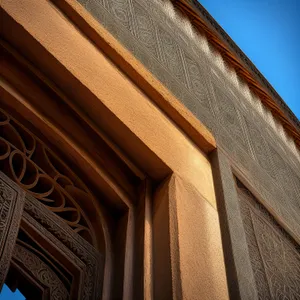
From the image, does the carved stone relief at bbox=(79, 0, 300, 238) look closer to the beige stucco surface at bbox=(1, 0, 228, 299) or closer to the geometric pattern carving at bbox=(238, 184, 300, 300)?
the geometric pattern carving at bbox=(238, 184, 300, 300)

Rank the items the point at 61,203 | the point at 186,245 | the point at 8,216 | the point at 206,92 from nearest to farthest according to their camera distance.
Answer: the point at 8,216 < the point at 186,245 < the point at 61,203 < the point at 206,92

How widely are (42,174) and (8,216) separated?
29 cm

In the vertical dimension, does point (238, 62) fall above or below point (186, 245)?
above

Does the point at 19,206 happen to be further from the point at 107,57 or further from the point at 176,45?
the point at 176,45

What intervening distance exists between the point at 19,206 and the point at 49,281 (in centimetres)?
24

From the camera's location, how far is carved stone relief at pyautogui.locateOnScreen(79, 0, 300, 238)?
264 centimetres

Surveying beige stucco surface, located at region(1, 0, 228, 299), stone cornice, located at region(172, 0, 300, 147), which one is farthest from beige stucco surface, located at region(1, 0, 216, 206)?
stone cornice, located at region(172, 0, 300, 147)

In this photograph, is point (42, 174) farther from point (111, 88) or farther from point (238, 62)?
point (238, 62)

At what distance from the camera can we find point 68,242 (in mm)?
1864

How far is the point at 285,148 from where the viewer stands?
155 inches

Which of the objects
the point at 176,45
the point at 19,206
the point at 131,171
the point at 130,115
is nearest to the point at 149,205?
the point at 131,171

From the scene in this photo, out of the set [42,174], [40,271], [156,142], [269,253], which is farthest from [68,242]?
[269,253]

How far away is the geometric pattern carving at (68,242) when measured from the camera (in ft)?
5.95

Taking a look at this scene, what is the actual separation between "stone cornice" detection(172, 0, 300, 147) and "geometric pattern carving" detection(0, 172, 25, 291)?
2.28 metres
